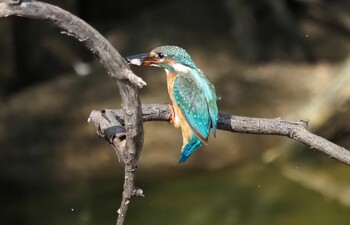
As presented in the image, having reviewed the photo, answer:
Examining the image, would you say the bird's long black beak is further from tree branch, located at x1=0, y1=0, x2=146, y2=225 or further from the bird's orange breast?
tree branch, located at x1=0, y1=0, x2=146, y2=225

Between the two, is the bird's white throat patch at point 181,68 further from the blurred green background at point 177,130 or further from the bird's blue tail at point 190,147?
the blurred green background at point 177,130

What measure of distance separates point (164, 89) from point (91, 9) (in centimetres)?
140

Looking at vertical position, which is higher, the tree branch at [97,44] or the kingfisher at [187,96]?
the tree branch at [97,44]

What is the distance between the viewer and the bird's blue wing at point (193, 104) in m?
1.90

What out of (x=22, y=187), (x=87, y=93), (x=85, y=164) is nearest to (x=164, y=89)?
(x=87, y=93)

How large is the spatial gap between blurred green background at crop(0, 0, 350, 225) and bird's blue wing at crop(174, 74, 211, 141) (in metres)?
2.14

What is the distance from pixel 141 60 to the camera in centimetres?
192

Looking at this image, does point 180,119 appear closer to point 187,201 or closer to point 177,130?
point 187,201

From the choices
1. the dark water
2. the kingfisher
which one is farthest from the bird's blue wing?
the dark water

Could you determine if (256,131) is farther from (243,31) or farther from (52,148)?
(243,31)

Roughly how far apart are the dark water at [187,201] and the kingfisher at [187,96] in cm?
211

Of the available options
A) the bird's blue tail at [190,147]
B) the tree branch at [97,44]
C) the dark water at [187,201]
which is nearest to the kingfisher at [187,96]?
the bird's blue tail at [190,147]

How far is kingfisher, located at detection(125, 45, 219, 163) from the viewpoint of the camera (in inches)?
75.4

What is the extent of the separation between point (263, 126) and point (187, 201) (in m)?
2.32
